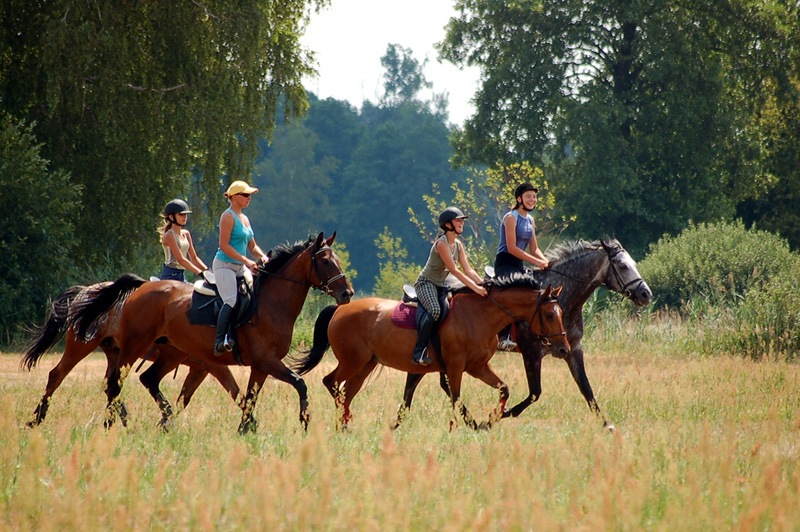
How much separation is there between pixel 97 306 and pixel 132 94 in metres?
13.8

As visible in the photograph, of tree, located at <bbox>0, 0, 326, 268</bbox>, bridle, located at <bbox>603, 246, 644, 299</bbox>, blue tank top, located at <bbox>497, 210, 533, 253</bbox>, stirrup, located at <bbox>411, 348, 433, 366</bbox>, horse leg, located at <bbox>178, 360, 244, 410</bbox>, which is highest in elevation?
tree, located at <bbox>0, 0, 326, 268</bbox>

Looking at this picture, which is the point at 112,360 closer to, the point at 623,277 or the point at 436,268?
the point at 436,268

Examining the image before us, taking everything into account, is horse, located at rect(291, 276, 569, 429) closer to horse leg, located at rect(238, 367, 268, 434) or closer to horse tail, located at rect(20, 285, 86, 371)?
horse leg, located at rect(238, 367, 268, 434)

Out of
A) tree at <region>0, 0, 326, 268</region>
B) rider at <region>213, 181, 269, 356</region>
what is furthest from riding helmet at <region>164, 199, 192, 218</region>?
tree at <region>0, 0, 326, 268</region>

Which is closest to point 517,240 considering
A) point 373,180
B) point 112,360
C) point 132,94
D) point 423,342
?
point 423,342

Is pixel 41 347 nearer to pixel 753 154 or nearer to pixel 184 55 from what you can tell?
pixel 184 55

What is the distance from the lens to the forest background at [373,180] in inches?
934

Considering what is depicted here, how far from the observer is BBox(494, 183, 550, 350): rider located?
39.5 ft

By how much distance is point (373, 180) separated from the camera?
3775 inches

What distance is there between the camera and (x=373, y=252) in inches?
3760

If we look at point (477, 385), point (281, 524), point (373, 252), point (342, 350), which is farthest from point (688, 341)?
point (373, 252)

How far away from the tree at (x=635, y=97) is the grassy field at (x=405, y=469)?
31.1 m

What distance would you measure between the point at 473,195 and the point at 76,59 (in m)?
16.8

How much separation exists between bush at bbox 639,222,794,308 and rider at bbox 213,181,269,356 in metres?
18.8
